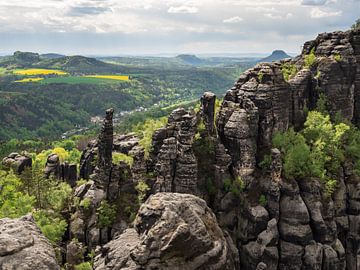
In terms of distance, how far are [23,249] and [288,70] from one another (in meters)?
61.1

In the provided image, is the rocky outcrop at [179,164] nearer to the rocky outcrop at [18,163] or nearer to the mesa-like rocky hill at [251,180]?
the mesa-like rocky hill at [251,180]

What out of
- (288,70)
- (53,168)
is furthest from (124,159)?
(288,70)

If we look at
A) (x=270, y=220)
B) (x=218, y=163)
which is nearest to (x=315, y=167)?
(x=270, y=220)

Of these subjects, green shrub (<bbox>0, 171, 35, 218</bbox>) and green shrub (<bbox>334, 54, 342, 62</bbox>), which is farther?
green shrub (<bbox>334, 54, 342, 62</bbox>)

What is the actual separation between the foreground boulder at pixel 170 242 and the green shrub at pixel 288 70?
47.6 metres

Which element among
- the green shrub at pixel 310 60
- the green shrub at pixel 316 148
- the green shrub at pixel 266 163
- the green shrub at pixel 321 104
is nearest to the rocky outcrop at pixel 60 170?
the green shrub at pixel 266 163

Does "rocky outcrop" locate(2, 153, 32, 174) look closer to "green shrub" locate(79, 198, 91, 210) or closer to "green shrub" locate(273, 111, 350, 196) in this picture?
"green shrub" locate(79, 198, 91, 210)

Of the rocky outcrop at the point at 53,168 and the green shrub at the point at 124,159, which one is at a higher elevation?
the green shrub at the point at 124,159

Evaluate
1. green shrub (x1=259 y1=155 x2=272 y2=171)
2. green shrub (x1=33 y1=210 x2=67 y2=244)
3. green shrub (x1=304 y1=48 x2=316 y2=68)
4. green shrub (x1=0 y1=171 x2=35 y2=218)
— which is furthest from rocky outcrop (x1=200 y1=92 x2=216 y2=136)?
green shrub (x1=0 y1=171 x2=35 y2=218)

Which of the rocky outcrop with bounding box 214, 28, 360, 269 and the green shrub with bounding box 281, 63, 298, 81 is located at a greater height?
the green shrub with bounding box 281, 63, 298, 81

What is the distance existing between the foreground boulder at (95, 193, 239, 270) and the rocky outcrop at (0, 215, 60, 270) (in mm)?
5485

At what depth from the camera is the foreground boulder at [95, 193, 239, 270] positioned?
2392 cm

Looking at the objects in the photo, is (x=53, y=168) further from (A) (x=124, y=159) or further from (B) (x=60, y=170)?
(A) (x=124, y=159)

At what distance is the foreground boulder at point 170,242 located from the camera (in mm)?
23922
